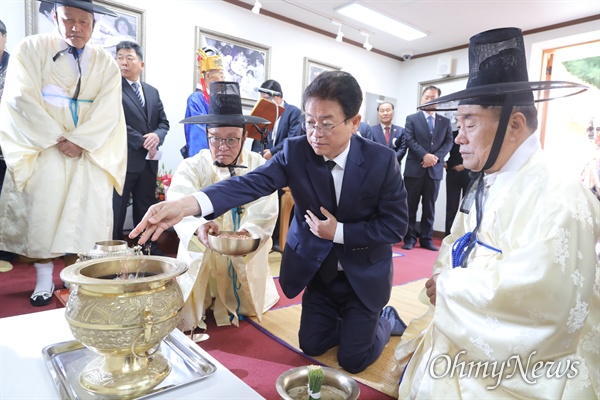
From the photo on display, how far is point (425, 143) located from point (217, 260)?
4623mm

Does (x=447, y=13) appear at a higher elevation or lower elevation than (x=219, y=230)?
higher

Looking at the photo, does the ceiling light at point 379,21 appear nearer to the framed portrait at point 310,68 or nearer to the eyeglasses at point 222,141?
the framed portrait at point 310,68

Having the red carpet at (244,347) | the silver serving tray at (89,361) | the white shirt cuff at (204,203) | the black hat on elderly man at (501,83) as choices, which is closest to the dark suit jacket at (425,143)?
the red carpet at (244,347)

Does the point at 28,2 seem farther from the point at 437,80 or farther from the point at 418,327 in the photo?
the point at 437,80

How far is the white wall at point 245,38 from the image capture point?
5.38 metres

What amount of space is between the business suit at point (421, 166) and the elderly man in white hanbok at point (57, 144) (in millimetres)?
4607

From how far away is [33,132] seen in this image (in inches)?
113

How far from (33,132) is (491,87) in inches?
116

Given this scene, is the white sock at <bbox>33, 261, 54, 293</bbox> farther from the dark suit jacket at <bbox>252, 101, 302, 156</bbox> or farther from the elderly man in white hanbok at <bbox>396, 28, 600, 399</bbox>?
the dark suit jacket at <bbox>252, 101, 302, 156</bbox>

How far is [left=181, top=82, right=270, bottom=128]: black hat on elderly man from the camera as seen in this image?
2.64 meters

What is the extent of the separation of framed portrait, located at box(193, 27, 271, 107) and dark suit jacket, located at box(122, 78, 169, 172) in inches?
56.4

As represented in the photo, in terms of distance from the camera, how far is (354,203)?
2258 mm

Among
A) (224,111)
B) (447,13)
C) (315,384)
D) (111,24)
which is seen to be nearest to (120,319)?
(315,384)

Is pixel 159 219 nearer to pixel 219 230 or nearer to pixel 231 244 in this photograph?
pixel 231 244
